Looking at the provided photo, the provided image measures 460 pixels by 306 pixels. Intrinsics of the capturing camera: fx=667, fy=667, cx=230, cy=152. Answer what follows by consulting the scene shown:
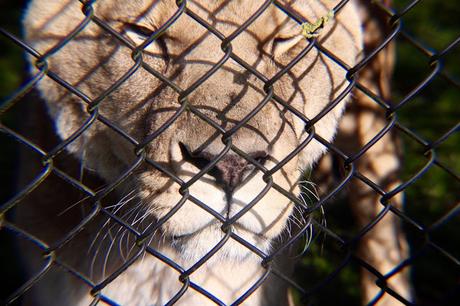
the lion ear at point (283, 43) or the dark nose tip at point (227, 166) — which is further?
the lion ear at point (283, 43)

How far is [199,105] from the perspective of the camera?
6.30ft

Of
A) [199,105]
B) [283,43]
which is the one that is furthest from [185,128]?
[283,43]

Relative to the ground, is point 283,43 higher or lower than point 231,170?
higher

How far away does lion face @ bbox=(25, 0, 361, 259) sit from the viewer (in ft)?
6.08

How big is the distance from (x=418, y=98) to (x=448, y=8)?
104 centimetres

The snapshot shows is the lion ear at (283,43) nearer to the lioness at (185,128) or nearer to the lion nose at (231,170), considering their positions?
the lioness at (185,128)

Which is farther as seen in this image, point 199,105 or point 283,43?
point 283,43

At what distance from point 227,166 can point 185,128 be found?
6.8 inches

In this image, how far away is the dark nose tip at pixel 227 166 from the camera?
184cm

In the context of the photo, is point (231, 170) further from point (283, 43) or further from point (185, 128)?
point (283, 43)

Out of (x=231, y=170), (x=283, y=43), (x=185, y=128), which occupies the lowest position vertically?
(x=231, y=170)

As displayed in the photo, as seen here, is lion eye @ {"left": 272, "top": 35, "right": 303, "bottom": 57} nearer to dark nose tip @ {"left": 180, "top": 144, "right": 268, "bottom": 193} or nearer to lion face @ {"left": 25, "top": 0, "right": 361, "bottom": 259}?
lion face @ {"left": 25, "top": 0, "right": 361, "bottom": 259}

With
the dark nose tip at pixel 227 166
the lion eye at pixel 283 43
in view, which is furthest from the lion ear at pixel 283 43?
the dark nose tip at pixel 227 166

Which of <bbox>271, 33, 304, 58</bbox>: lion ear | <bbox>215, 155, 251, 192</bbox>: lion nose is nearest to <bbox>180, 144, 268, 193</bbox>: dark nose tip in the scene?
<bbox>215, 155, 251, 192</bbox>: lion nose
